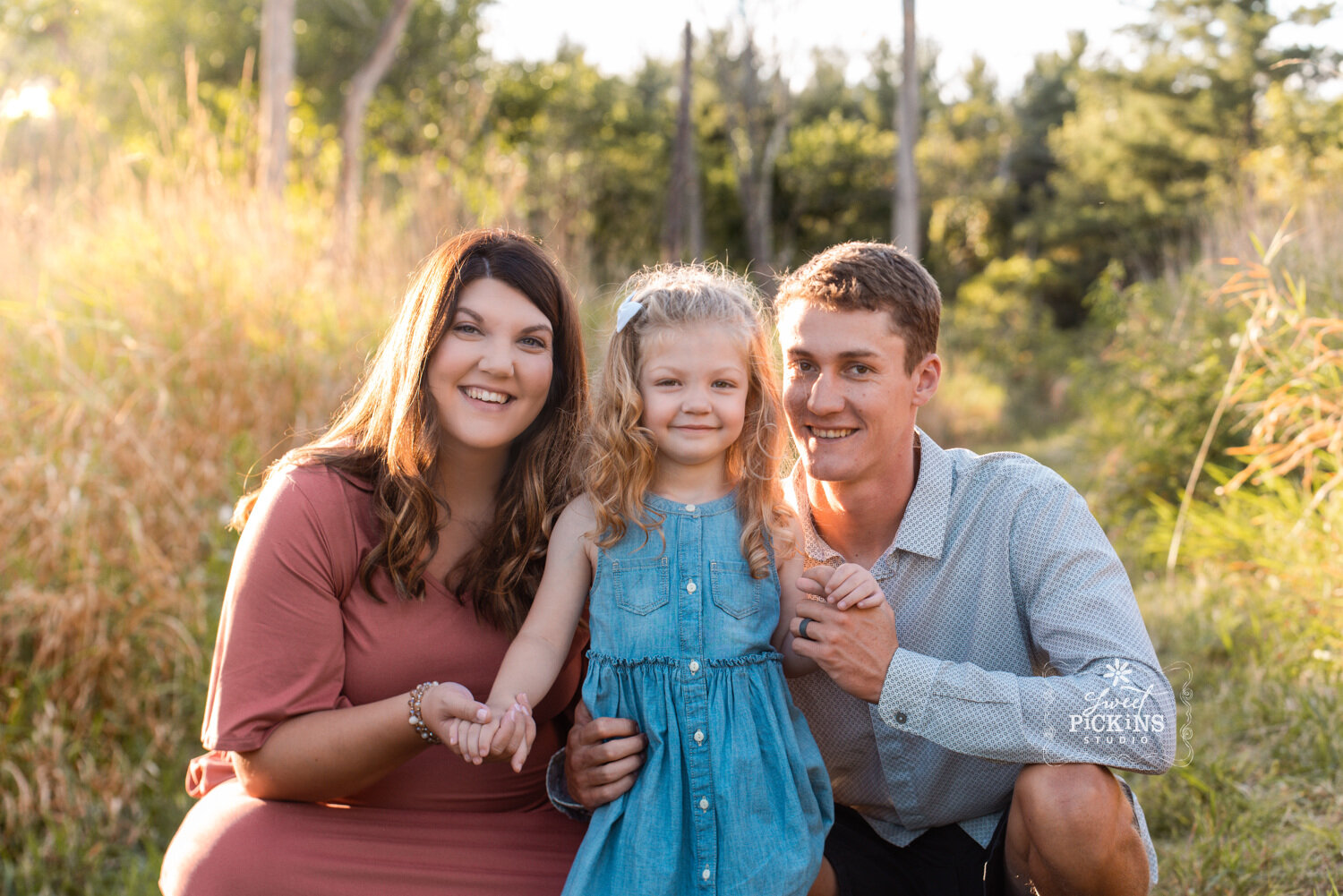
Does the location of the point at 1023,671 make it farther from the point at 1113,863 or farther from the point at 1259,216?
the point at 1259,216

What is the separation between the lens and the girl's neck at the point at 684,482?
2074 mm

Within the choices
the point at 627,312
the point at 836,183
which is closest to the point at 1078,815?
the point at 627,312

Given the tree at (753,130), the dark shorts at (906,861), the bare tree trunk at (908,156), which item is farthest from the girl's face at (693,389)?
the tree at (753,130)

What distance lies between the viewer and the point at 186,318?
4.42 m

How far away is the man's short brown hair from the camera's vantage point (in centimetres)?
220

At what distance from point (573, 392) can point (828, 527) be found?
675 mm

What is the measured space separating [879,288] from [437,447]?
3.31ft

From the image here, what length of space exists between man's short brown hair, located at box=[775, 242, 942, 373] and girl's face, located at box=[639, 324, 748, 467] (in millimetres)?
300

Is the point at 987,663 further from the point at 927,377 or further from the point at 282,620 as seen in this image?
the point at 282,620

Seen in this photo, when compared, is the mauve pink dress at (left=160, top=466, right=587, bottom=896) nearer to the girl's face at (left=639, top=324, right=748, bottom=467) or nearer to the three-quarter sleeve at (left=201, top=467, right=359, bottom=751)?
the three-quarter sleeve at (left=201, top=467, right=359, bottom=751)

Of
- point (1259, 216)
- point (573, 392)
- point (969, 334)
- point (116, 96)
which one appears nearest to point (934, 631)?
point (573, 392)

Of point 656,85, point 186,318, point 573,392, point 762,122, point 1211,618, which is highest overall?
point 656,85


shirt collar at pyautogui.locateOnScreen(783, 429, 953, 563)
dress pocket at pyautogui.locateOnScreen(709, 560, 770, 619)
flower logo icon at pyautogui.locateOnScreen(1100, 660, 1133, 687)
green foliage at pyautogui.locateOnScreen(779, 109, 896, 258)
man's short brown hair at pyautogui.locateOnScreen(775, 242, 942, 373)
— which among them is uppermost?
green foliage at pyautogui.locateOnScreen(779, 109, 896, 258)

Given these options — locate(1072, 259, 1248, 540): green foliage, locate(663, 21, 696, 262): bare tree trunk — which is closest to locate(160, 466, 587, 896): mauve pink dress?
locate(1072, 259, 1248, 540): green foliage
